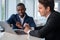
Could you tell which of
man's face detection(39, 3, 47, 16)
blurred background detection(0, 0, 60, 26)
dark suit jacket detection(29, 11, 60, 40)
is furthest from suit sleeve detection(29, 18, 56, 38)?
blurred background detection(0, 0, 60, 26)

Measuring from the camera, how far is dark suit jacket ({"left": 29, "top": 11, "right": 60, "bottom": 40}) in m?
1.44

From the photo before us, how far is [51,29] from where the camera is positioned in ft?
4.72

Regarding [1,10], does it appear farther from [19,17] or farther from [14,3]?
[19,17]

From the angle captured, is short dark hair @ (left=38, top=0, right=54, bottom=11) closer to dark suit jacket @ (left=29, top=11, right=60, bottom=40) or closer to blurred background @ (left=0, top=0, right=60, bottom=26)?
dark suit jacket @ (left=29, top=11, right=60, bottom=40)

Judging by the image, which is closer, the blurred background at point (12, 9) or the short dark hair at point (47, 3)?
the short dark hair at point (47, 3)

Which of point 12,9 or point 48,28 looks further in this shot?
point 12,9

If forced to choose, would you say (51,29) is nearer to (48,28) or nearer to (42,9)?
(48,28)

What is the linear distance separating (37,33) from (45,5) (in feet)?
0.88

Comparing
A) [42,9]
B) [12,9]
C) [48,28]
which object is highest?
[42,9]

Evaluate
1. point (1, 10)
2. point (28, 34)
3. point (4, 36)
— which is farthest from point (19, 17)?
point (4, 36)

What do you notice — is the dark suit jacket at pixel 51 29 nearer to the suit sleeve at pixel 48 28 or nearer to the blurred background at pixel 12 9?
the suit sleeve at pixel 48 28

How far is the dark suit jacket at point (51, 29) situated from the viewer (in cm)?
144

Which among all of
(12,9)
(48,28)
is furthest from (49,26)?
(12,9)

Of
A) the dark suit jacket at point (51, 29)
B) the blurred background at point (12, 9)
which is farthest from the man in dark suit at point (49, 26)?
the blurred background at point (12, 9)
